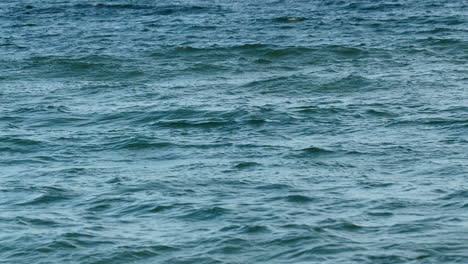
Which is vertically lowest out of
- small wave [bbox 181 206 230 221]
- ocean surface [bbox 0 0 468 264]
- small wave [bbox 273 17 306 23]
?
small wave [bbox 273 17 306 23]

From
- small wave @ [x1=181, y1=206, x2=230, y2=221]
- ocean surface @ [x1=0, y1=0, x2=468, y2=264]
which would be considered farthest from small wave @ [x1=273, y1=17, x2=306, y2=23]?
small wave @ [x1=181, y1=206, x2=230, y2=221]

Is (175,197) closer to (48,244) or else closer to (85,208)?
(85,208)

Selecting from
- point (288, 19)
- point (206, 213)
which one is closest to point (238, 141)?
point (206, 213)

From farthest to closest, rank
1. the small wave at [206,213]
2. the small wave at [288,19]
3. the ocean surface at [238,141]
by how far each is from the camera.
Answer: the small wave at [288,19] < the small wave at [206,213] < the ocean surface at [238,141]

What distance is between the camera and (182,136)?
22906 millimetres

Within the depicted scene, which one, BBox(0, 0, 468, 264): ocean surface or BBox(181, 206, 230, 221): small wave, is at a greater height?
BBox(181, 206, 230, 221): small wave

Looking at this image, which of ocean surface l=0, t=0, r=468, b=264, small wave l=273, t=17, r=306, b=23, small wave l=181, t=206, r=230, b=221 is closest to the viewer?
ocean surface l=0, t=0, r=468, b=264

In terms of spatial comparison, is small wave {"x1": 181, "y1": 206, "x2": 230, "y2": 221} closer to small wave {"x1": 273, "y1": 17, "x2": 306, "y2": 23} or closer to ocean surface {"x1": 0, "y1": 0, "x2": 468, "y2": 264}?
ocean surface {"x1": 0, "y1": 0, "x2": 468, "y2": 264}

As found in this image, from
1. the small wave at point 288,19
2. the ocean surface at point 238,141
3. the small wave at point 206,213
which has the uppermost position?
the small wave at point 206,213

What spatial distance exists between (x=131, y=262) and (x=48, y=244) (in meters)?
1.59

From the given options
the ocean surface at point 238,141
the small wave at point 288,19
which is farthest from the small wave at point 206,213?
the small wave at point 288,19

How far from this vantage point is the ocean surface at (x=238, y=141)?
1583cm

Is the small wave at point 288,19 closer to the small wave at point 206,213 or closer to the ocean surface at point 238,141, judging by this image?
the ocean surface at point 238,141

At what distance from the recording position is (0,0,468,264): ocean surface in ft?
51.9
